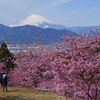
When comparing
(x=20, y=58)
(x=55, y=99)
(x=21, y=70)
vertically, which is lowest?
(x=55, y=99)

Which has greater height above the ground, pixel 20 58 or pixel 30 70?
pixel 20 58

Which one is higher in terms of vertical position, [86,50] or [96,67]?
[86,50]

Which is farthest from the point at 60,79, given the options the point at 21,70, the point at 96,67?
the point at 21,70

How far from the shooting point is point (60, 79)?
6133mm

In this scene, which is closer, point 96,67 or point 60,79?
point 96,67

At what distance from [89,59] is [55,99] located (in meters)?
6.85

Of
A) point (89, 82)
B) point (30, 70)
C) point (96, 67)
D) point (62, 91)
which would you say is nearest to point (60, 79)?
point (62, 91)

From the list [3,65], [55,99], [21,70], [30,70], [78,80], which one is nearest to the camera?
[78,80]

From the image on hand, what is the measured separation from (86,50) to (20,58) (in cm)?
1265

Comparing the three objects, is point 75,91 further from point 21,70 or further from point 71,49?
point 21,70

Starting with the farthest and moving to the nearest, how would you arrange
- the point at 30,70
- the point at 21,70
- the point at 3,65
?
the point at 3,65 → the point at 21,70 → the point at 30,70

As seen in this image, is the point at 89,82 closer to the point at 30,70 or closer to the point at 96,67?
the point at 96,67

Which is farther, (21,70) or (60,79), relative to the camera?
(21,70)

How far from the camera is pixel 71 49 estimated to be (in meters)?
6.39
